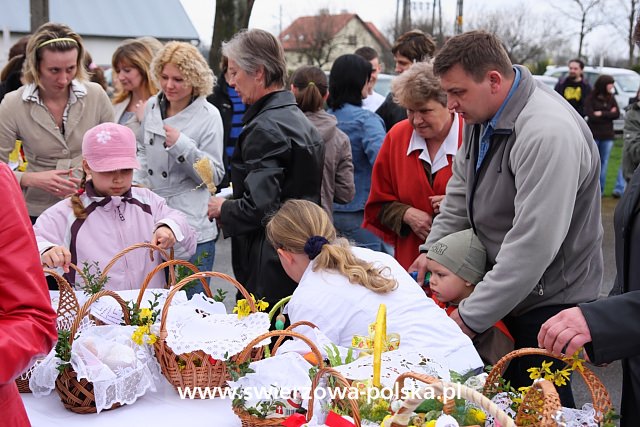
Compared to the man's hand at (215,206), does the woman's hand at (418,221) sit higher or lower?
lower

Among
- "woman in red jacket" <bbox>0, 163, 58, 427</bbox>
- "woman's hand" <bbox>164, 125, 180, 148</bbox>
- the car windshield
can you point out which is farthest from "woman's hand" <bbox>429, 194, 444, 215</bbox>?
the car windshield

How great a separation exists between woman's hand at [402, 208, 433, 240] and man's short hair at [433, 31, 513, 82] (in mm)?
1074

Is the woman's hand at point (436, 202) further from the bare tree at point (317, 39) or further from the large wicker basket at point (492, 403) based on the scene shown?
the bare tree at point (317, 39)

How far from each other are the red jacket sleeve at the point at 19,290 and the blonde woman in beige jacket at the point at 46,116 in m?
2.46

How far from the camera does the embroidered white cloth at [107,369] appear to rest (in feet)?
7.90

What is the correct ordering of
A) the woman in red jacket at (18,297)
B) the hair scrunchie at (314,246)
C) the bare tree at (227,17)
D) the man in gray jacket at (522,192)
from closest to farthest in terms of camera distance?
the woman in red jacket at (18,297) < the man in gray jacket at (522,192) < the hair scrunchie at (314,246) < the bare tree at (227,17)

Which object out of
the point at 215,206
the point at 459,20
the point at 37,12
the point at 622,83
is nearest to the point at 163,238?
the point at 215,206

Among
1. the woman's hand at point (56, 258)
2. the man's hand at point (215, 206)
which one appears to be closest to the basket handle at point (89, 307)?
the woman's hand at point (56, 258)

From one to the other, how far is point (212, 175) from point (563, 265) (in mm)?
1921

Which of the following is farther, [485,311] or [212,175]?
[212,175]

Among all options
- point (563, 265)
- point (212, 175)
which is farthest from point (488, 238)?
point (212, 175)

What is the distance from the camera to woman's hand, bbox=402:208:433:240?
3.78 m

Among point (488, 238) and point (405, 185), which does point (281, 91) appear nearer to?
point (405, 185)

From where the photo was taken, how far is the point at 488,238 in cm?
300
